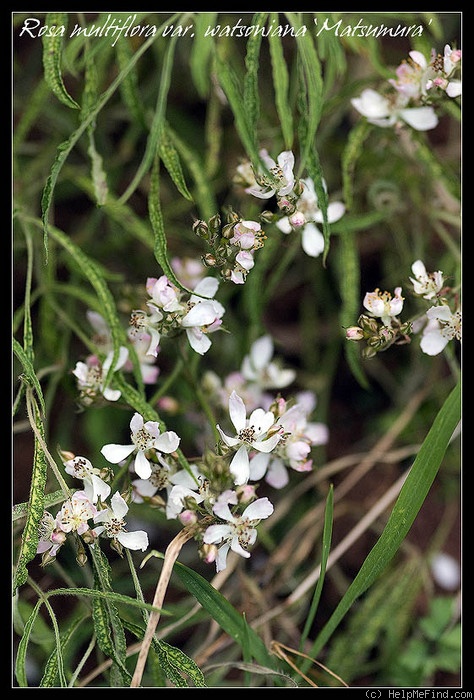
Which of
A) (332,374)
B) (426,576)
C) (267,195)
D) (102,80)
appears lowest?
(426,576)

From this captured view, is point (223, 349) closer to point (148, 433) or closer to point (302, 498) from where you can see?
point (302, 498)

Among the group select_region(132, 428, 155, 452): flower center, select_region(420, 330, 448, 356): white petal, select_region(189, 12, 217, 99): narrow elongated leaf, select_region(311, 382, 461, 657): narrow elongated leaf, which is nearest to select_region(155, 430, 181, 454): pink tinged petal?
select_region(132, 428, 155, 452): flower center

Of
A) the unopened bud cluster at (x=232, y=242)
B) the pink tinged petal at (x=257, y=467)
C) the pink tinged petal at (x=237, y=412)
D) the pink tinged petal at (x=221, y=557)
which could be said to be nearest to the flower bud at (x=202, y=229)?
the unopened bud cluster at (x=232, y=242)

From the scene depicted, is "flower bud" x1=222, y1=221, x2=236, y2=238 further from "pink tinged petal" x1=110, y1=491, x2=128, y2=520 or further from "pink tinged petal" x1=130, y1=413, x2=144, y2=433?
"pink tinged petal" x1=110, y1=491, x2=128, y2=520

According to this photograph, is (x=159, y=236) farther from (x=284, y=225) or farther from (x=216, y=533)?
(x=216, y=533)
